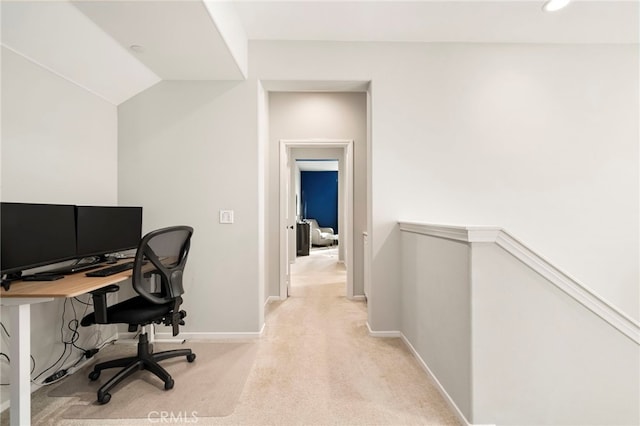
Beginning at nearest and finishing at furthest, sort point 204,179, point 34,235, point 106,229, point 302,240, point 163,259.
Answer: point 34,235 < point 163,259 < point 106,229 < point 204,179 < point 302,240

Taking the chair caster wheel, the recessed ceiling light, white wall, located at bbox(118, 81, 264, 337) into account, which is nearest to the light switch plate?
white wall, located at bbox(118, 81, 264, 337)

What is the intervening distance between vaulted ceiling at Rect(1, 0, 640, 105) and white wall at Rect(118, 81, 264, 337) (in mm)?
197

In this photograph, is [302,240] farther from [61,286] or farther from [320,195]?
[61,286]

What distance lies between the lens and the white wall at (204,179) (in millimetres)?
2672

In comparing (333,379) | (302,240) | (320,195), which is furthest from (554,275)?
(320,195)

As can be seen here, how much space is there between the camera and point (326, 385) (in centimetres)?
196

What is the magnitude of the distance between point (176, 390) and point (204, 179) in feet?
5.37

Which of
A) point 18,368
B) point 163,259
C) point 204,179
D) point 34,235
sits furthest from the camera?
point 204,179

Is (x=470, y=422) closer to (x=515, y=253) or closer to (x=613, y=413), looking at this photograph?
(x=613, y=413)

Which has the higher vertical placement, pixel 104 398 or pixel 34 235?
pixel 34 235

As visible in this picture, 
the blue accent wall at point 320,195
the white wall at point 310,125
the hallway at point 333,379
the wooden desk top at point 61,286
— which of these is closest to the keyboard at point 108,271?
the wooden desk top at point 61,286

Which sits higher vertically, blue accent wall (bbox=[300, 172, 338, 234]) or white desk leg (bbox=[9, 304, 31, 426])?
blue accent wall (bbox=[300, 172, 338, 234])

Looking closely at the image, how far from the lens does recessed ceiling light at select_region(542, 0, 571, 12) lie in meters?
2.21

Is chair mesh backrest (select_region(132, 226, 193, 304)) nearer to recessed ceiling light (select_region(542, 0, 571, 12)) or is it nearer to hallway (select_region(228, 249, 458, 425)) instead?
hallway (select_region(228, 249, 458, 425))
